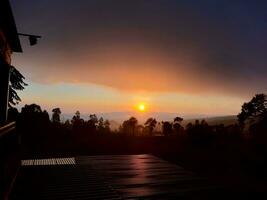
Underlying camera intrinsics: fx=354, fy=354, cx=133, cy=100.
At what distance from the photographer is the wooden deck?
5.86 meters

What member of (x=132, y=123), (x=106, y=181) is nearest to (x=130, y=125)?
(x=132, y=123)

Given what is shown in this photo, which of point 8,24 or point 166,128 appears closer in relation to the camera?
point 8,24

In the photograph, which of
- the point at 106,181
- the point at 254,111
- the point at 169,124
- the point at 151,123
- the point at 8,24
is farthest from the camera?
the point at 151,123

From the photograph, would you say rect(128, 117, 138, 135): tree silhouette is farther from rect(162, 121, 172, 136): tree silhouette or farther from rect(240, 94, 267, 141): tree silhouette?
rect(240, 94, 267, 141): tree silhouette

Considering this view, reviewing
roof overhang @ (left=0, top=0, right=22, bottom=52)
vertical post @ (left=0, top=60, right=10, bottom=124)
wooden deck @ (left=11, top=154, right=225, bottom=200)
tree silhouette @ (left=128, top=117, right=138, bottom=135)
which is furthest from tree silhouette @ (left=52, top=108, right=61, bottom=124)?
vertical post @ (left=0, top=60, right=10, bottom=124)

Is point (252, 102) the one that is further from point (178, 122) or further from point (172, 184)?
point (172, 184)

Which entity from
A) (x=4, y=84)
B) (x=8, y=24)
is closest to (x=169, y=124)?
(x=8, y=24)

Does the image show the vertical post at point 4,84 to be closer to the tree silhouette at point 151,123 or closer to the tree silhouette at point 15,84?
the tree silhouette at point 15,84

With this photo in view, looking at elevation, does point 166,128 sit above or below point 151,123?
below

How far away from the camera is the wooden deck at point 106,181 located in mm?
5855

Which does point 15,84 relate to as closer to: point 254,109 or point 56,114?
point 56,114

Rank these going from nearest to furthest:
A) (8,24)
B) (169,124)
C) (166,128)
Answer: (8,24) → (166,128) → (169,124)

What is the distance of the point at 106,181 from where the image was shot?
6.93 m

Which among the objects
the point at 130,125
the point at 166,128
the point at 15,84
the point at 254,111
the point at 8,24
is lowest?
the point at 166,128
